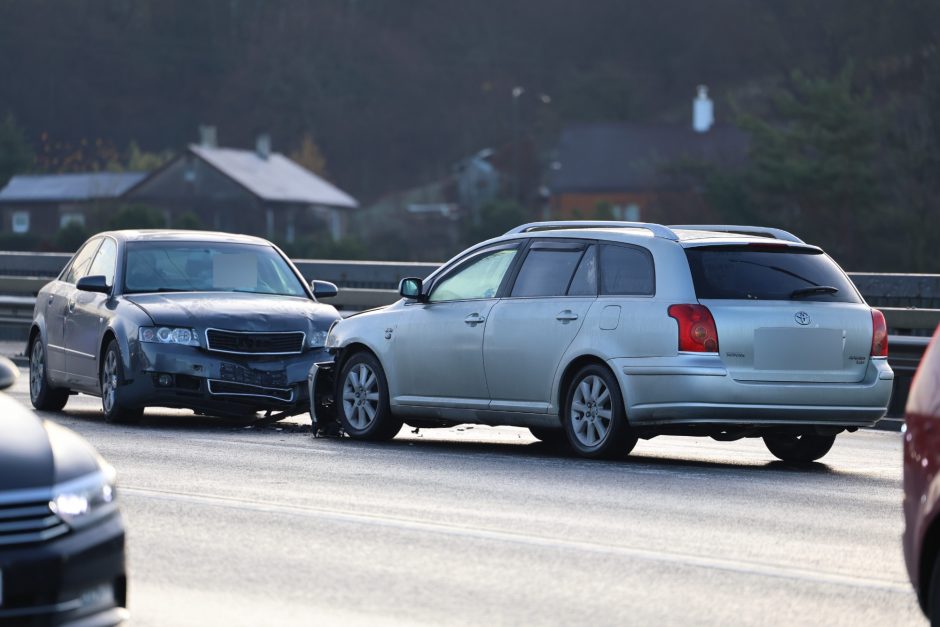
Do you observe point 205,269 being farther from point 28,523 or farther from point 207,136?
point 207,136

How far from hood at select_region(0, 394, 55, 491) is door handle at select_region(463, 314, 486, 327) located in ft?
23.1

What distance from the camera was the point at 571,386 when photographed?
12219mm

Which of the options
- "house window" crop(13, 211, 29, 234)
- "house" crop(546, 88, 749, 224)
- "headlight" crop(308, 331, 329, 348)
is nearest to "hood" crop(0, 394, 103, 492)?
"headlight" crop(308, 331, 329, 348)

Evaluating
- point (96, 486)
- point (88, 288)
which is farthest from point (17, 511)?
point (88, 288)

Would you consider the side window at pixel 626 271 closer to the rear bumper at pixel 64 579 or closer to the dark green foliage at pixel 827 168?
the rear bumper at pixel 64 579

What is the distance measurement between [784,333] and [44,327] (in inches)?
283

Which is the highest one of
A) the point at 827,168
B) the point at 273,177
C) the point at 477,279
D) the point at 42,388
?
the point at 273,177

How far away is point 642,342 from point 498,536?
3.41m

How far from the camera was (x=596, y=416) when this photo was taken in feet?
39.6

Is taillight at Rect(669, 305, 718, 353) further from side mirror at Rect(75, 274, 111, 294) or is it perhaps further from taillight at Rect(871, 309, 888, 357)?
side mirror at Rect(75, 274, 111, 294)

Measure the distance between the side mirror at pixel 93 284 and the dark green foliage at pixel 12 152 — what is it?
10364 centimetres

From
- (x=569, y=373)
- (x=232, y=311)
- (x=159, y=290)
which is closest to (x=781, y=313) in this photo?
(x=569, y=373)

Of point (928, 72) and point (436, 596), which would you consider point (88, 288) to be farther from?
point (928, 72)

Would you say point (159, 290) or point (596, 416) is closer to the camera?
point (596, 416)
